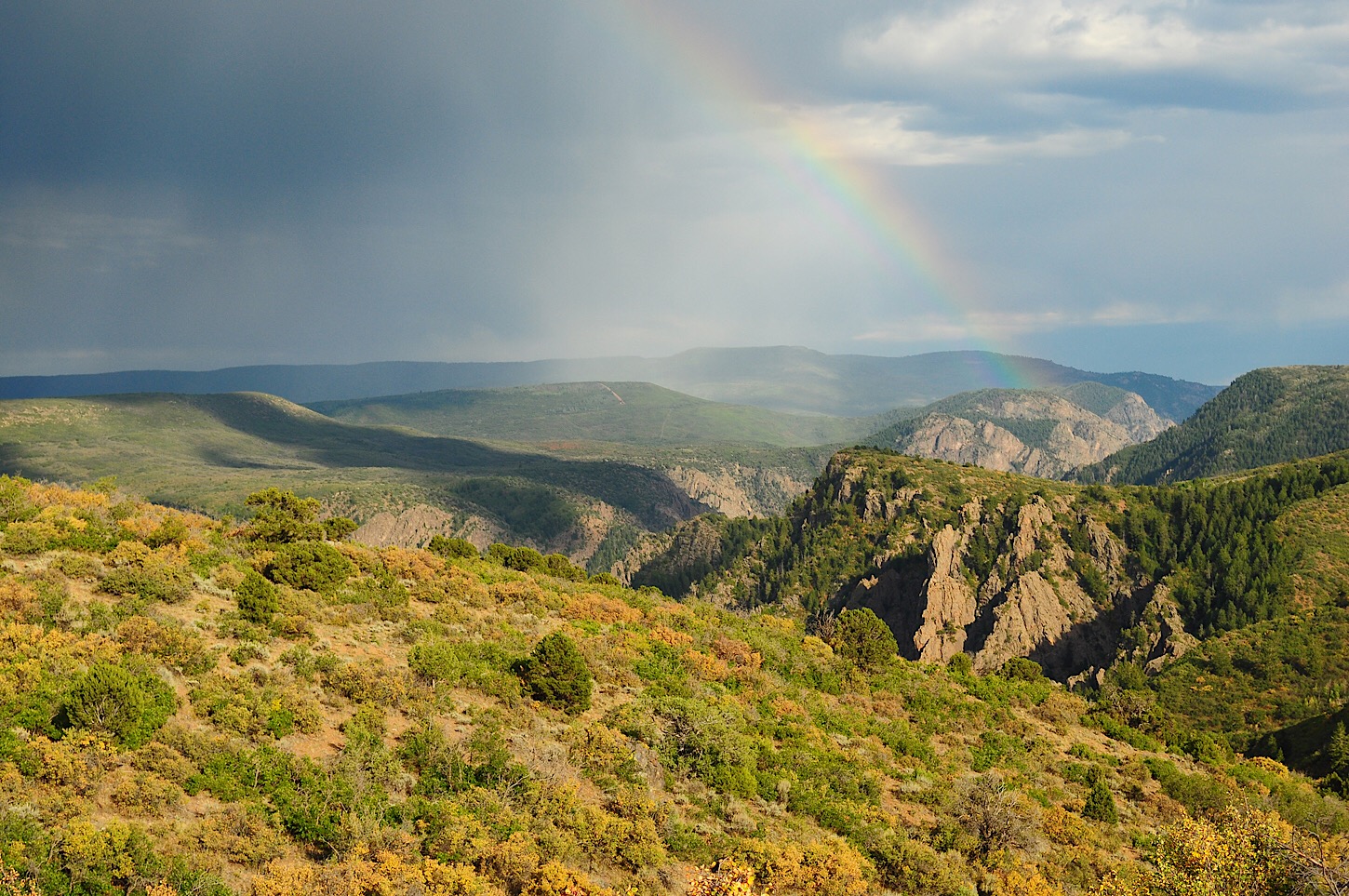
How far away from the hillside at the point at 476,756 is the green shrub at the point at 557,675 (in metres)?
0.12

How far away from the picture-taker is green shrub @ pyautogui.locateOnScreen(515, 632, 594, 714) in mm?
31344

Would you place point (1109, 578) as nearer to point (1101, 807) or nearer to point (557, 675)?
point (1101, 807)

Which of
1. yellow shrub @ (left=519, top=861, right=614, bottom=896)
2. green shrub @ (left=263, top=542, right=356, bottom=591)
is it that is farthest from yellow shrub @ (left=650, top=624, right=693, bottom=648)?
yellow shrub @ (left=519, top=861, right=614, bottom=896)

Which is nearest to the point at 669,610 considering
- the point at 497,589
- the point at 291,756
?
the point at 497,589

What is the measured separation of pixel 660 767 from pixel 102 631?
19.6 metres

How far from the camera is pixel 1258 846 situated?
2330 cm

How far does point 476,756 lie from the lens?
83.3 feet

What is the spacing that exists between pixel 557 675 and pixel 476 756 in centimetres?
684

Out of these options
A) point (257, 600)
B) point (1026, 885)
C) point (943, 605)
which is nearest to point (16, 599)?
point (257, 600)

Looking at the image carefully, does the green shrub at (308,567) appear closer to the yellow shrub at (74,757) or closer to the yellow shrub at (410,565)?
the yellow shrub at (410,565)

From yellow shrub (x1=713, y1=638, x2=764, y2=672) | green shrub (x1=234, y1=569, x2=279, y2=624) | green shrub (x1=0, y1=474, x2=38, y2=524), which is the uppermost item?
green shrub (x1=0, y1=474, x2=38, y2=524)

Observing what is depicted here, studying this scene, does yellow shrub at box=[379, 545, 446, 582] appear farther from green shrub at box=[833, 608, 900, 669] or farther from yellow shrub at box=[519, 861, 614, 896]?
green shrub at box=[833, 608, 900, 669]

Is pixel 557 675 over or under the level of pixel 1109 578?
over

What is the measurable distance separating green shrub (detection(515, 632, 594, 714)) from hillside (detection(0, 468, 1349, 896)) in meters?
0.12
